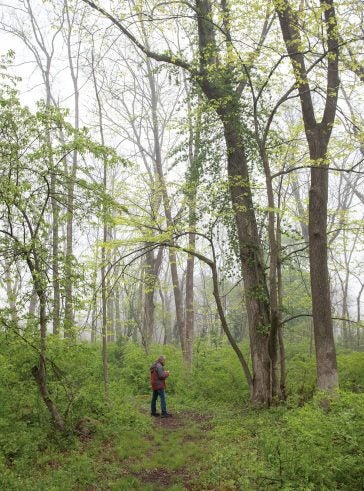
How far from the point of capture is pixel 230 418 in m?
9.46

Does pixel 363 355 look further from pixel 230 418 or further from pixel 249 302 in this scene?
pixel 230 418

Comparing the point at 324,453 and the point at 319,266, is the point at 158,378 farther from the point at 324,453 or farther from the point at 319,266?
the point at 324,453

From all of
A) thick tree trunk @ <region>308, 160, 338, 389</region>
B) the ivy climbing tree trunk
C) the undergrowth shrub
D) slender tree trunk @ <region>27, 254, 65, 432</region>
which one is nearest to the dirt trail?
slender tree trunk @ <region>27, 254, 65, 432</region>

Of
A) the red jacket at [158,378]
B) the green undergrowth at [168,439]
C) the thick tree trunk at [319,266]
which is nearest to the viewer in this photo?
the green undergrowth at [168,439]

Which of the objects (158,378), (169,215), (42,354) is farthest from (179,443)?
(169,215)

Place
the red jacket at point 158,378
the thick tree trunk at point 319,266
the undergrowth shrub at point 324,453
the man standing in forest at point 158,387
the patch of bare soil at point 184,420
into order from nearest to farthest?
1. the undergrowth shrub at point 324,453
2. the thick tree trunk at point 319,266
3. the patch of bare soil at point 184,420
4. the man standing in forest at point 158,387
5. the red jacket at point 158,378

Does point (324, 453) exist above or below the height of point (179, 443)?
above

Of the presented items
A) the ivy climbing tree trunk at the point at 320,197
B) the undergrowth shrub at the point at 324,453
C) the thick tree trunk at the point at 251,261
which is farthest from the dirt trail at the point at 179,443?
the ivy climbing tree trunk at the point at 320,197

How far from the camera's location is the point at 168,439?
27.7 ft

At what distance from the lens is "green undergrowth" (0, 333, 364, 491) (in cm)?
440

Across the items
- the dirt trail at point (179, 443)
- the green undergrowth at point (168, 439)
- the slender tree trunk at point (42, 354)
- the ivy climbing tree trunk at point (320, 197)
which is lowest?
the dirt trail at point (179, 443)

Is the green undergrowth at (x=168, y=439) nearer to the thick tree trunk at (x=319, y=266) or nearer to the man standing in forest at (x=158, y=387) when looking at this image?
the man standing in forest at (x=158, y=387)

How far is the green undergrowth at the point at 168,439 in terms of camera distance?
4.40 meters

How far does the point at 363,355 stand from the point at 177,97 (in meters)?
15.4
